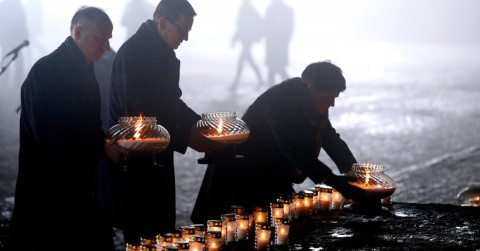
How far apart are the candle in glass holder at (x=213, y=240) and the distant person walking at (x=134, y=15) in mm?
14180

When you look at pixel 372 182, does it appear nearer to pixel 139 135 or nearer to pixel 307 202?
pixel 307 202

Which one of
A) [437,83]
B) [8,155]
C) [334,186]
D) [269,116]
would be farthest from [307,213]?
→ [437,83]

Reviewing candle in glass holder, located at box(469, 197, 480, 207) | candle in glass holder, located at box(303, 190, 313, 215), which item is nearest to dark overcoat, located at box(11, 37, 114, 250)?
candle in glass holder, located at box(303, 190, 313, 215)

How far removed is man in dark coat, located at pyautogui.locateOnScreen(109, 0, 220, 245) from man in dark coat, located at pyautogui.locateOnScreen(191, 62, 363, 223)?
428 millimetres

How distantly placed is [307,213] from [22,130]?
5.97 feet

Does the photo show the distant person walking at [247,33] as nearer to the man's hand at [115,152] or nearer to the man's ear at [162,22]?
the man's ear at [162,22]

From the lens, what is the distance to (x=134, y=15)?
1770 cm

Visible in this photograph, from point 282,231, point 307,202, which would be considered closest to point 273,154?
point 307,202

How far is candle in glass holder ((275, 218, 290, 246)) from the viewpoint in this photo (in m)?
3.89

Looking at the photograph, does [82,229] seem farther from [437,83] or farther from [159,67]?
[437,83]

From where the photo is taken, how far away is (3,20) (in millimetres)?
17875

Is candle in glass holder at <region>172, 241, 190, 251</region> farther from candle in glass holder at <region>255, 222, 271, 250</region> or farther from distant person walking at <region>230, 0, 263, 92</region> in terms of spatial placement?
distant person walking at <region>230, 0, 263, 92</region>

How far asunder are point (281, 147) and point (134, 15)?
1313cm

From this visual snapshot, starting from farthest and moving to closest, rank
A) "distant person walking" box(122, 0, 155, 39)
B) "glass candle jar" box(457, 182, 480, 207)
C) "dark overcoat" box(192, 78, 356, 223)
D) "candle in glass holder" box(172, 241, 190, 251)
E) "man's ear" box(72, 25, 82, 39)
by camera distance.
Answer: "distant person walking" box(122, 0, 155, 39), "glass candle jar" box(457, 182, 480, 207), "dark overcoat" box(192, 78, 356, 223), "man's ear" box(72, 25, 82, 39), "candle in glass holder" box(172, 241, 190, 251)
